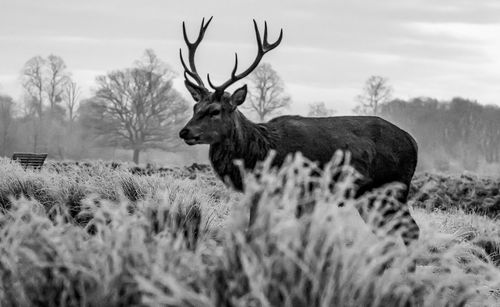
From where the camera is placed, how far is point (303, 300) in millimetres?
3193

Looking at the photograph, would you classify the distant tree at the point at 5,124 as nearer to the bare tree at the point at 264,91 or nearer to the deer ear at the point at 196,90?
the bare tree at the point at 264,91

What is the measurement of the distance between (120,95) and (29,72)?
8938 millimetres

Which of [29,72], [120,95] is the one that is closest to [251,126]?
[120,95]

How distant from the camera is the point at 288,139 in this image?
22.7ft

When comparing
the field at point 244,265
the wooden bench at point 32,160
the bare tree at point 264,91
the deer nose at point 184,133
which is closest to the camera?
the field at point 244,265

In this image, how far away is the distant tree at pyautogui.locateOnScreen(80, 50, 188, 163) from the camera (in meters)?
40.0

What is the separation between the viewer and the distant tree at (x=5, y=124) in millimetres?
42834

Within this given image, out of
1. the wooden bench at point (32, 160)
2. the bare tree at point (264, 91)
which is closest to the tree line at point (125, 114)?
the bare tree at point (264, 91)

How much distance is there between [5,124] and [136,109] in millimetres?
9744

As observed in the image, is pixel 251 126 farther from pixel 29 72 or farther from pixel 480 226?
pixel 29 72

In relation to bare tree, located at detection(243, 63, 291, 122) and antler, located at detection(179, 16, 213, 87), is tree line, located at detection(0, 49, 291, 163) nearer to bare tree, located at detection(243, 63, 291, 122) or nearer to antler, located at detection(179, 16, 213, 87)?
bare tree, located at detection(243, 63, 291, 122)

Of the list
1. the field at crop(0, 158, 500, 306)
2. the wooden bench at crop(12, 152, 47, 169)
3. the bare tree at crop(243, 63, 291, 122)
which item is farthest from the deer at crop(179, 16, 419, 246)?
the bare tree at crop(243, 63, 291, 122)

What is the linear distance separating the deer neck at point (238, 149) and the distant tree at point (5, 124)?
127 feet

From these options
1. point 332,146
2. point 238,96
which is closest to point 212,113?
point 238,96
